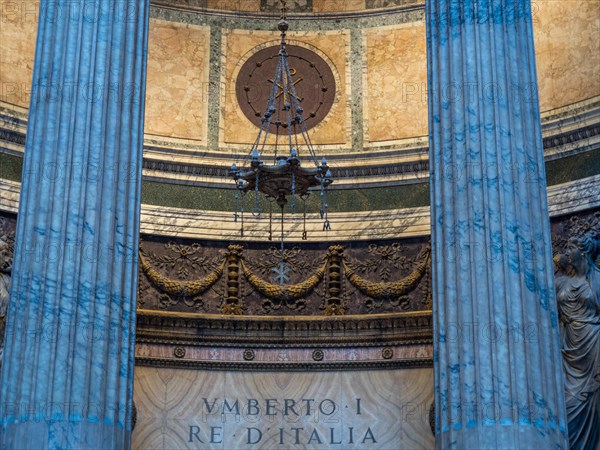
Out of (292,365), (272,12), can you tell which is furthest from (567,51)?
(292,365)

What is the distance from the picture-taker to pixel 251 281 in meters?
20.3

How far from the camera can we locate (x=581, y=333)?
57.3ft

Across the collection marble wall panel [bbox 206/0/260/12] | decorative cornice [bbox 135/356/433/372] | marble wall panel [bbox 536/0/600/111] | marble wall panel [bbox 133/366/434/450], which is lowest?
marble wall panel [bbox 133/366/434/450]

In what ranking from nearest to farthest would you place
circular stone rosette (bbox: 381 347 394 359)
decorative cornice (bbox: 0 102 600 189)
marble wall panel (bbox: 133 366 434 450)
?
marble wall panel (bbox: 133 366 434 450) → circular stone rosette (bbox: 381 347 394 359) → decorative cornice (bbox: 0 102 600 189)

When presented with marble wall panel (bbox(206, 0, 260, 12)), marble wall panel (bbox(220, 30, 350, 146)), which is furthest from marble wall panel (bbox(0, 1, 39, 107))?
marble wall panel (bbox(220, 30, 350, 146))

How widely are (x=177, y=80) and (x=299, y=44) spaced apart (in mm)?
2314

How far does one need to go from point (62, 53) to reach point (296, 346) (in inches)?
267

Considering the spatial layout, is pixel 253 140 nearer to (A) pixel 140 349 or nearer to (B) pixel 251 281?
(B) pixel 251 281

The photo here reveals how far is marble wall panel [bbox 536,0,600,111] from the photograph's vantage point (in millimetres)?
19562

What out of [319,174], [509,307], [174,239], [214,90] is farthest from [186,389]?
[509,307]

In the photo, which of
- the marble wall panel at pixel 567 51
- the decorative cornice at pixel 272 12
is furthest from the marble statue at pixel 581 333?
the decorative cornice at pixel 272 12

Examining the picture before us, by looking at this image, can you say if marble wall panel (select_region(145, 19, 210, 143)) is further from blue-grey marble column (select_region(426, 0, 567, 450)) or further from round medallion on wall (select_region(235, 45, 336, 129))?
blue-grey marble column (select_region(426, 0, 567, 450))

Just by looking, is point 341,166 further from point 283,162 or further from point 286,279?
point 283,162

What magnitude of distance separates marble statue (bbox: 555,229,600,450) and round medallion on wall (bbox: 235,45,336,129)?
225 inches
